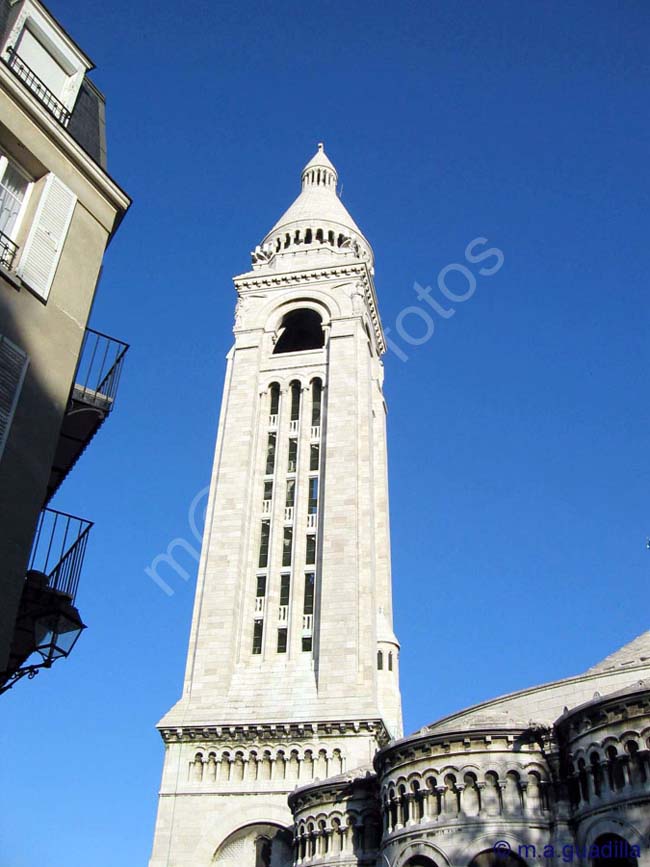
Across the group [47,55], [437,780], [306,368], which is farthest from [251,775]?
→ [47,55]

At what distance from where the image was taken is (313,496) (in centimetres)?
4597

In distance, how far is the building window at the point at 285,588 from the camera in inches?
1682

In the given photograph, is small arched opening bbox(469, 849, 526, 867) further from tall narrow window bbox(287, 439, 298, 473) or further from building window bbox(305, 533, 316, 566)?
tall narrow window bbox(287, 439, 298, 473)

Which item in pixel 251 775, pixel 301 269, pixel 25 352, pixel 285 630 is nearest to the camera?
pixel 25 352

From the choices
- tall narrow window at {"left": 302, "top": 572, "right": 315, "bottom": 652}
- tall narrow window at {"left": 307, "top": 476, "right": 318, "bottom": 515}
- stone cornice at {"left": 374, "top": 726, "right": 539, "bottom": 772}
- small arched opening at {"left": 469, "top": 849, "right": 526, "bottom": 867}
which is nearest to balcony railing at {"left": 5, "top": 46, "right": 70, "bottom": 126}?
stone cornice at {"left": 374, "top": 726, "right": 539, "bottom": 772}

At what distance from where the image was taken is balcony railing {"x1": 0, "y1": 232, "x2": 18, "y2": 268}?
1460 centimetres

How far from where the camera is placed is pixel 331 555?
4228 cm

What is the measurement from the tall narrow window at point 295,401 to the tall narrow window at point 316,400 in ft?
2.85

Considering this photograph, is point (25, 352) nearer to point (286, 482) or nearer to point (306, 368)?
point (286, 482)

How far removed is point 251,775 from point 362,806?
870 centimetres

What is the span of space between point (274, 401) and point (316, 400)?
2456 mm

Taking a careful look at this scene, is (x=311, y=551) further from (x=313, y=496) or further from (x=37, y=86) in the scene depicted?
(x=37, y=86)

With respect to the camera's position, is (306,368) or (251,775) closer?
(251,775)

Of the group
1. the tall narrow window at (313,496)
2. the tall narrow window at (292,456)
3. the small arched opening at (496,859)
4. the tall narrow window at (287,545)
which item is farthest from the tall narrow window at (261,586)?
the small arched opening at (496,859)
